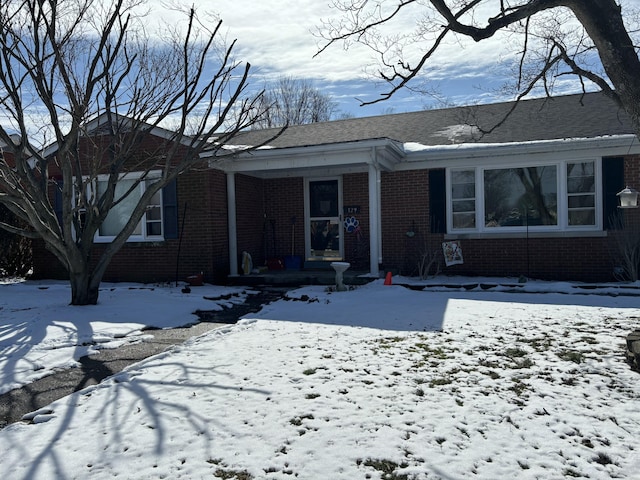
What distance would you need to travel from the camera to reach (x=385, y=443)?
3.23 m

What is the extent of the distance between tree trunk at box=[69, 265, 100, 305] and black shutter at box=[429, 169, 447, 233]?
6.85 meters

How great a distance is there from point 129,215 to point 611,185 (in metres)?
10.2

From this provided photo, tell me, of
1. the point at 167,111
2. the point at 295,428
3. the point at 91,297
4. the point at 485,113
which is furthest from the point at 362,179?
the point at 295,428

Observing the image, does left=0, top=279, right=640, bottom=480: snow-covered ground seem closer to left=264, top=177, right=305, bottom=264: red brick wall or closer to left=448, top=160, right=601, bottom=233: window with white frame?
left=448, top=160, right=601, bottom=233: window with white frame

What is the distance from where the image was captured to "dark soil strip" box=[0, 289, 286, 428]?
4020 millimetres

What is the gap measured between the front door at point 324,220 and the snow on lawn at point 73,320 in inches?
123

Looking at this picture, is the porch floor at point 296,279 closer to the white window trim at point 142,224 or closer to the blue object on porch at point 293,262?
the blue object on porch at point 293,262

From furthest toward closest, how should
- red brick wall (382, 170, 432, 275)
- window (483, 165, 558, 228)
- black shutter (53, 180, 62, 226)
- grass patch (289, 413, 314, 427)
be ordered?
black shutter (53, 180, 62, 226) → red brick wall (382, 170, 432, 275) → window (483, 165, 558, 228) → grass patch (289, 413, 314, 427)

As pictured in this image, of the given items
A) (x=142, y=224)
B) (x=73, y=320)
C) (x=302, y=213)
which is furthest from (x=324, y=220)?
(x=73, y=320)

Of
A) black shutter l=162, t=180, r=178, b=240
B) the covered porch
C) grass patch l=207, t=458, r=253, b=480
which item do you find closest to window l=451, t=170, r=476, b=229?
the covered porch

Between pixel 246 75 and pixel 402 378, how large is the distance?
596 cm

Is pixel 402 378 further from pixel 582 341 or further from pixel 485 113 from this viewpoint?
pixel 485 113

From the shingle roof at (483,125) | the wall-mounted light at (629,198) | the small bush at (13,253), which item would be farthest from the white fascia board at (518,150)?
the small bush at (13,253)

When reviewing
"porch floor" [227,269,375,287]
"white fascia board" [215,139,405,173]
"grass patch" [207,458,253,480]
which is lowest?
"grass patch" [207,458,253,480]
